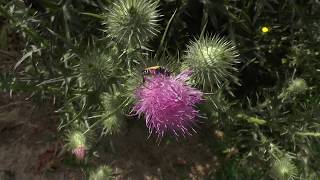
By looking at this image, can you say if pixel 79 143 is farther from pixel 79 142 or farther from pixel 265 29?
pixel 265 29

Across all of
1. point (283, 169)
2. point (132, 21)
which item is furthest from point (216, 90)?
point (132, 21)

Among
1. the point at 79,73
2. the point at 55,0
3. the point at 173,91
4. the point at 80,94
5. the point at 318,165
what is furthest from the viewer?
the point at 318,165

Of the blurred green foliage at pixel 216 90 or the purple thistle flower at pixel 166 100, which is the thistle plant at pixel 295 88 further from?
the purple thistle flower at pixel 166 100

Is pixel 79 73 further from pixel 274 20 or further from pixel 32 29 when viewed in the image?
pixel 274 20

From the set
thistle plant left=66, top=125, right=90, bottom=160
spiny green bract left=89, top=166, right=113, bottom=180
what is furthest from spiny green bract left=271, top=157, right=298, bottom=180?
thistle plant left=66, top=125, right=90, bottom=160

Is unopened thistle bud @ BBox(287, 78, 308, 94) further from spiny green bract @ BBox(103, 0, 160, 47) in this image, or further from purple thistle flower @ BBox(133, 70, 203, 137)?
spiny green bract @ BBox(103, 0, 160, 47)

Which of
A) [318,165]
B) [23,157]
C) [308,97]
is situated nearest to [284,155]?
[318,165]
